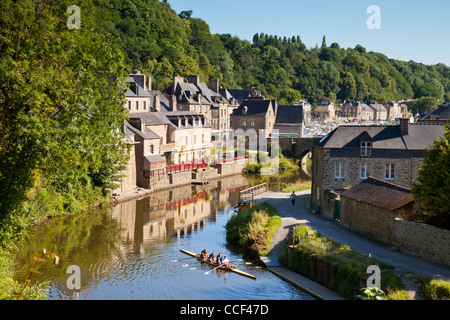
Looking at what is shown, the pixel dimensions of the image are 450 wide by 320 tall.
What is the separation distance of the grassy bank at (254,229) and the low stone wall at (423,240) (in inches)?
248

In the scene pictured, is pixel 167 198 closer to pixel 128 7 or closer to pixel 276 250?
pixel 276 250

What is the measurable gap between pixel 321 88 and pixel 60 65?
496 ft

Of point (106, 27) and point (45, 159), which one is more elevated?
point (106, 27)

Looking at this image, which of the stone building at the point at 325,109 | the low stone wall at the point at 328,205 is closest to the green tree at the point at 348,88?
the stone building at the point at 325,109

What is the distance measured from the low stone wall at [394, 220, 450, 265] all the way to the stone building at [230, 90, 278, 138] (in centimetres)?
4775

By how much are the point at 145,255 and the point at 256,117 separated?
156 ft

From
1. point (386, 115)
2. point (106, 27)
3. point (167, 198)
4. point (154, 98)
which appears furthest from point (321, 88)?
point (167, 198)

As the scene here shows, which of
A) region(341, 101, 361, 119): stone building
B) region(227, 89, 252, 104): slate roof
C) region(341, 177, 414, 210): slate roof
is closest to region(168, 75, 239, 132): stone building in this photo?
region(227, 89, 252, 104): slate roof

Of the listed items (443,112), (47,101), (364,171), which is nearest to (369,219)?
(364,171)

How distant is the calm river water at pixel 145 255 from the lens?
19125 millimetres

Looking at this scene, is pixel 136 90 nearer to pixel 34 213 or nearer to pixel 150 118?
pixel 150 118

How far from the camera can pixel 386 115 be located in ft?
552

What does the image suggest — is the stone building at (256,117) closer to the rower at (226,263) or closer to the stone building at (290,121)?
the stone building at (290,121)

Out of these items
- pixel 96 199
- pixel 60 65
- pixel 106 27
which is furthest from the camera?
pixel 106 27
